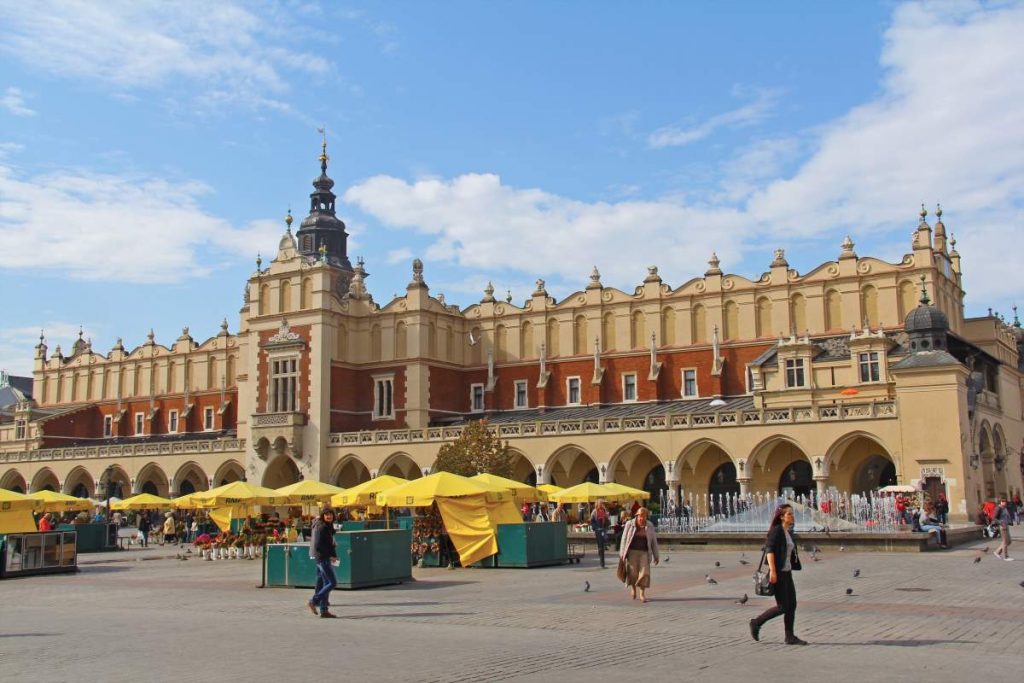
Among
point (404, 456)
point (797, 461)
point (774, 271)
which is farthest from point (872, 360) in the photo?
point (404, 456)

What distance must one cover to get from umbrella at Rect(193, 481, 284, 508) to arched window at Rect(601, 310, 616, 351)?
83.7 feet

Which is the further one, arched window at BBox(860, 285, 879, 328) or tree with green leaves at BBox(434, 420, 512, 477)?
arched window at BBox(860, 285, 879, 328)

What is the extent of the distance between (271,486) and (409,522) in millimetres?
29930

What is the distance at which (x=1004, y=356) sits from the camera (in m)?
55.5

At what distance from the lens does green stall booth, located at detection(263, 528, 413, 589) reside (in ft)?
67.6

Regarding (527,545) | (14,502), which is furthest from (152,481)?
(527,545)

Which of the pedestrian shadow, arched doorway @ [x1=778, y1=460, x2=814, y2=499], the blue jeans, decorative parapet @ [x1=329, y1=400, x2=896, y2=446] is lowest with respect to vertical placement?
the pedestrian shadow

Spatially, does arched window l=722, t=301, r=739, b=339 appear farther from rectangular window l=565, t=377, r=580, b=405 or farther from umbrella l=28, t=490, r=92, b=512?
umbrella l=28, t=490, r=92, b=512

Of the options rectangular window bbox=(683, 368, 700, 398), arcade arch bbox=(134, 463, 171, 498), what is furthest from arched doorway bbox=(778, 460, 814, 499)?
arcade arch bbox=(134, 463, 171, 498)

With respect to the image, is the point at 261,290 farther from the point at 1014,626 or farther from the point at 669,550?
the point at 1014,626

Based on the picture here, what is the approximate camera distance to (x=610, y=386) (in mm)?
57125

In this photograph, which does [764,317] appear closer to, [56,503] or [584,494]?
[584,494]

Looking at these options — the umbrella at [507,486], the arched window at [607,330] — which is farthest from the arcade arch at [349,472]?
the umbrella at [507,486]

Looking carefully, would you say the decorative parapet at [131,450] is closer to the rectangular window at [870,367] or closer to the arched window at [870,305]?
the rectangular window at [870,367]
